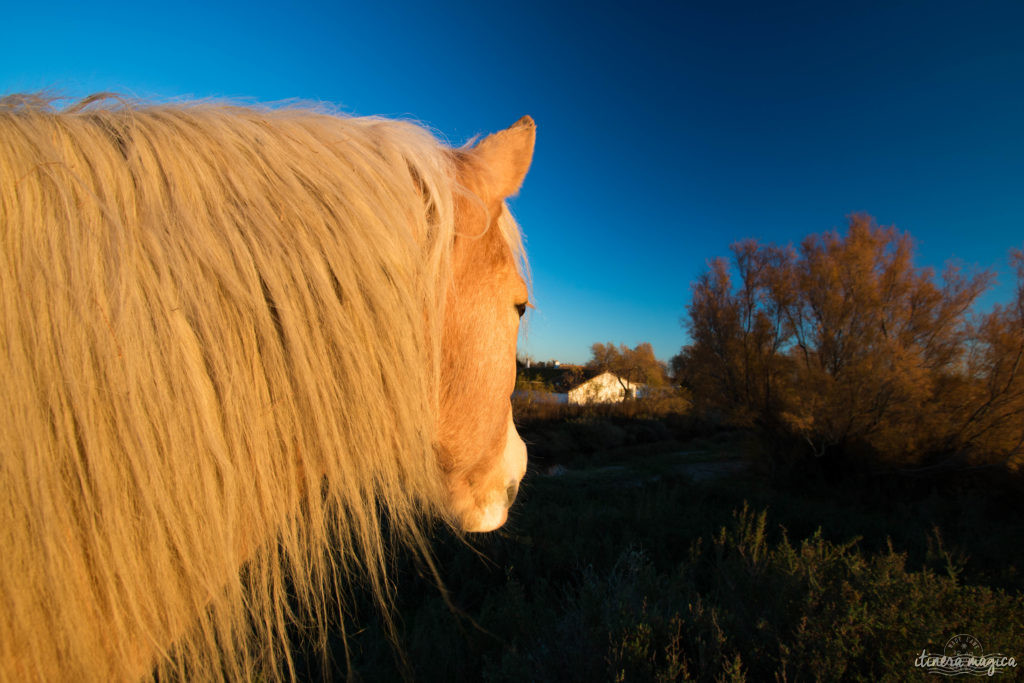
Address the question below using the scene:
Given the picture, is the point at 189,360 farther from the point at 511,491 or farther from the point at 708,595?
the point at 708,595

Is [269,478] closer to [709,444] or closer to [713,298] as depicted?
[713,298]

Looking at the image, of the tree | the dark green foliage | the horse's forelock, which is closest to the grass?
the dark green foliage

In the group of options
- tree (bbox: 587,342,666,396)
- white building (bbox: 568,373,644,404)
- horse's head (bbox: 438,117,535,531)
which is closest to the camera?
horse's head (bbox: 438,117,535,531)

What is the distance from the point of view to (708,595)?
2.50 metres

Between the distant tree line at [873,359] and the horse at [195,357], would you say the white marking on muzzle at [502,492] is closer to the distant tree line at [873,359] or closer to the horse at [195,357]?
the horse at [195,357]

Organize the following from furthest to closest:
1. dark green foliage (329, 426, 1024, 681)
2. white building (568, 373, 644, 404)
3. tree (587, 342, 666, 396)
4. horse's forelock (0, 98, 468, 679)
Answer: tree (587, 342, 666, 396)
white building (568, 373, 644, 404)
dark green foliage (329, 426, 1024, 681)
horse's forelock (0, 98, 468, 679)

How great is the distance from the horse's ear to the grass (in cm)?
155

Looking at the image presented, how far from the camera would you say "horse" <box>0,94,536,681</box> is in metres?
0.45

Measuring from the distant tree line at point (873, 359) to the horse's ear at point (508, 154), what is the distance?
24.7ft

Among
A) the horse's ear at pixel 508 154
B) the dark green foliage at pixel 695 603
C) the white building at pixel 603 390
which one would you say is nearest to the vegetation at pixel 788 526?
the dark green foliage at pixel 695 603

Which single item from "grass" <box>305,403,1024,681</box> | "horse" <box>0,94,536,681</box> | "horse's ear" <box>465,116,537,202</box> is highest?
"horse's ear" <box>465,116,537,202</box>

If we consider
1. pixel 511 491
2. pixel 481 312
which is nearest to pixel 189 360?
pixel 481 312

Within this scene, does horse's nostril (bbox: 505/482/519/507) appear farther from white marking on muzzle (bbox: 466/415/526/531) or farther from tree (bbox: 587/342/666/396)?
tree (bbox: 587/342/666/396)

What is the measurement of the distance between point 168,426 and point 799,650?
92.3 inches
